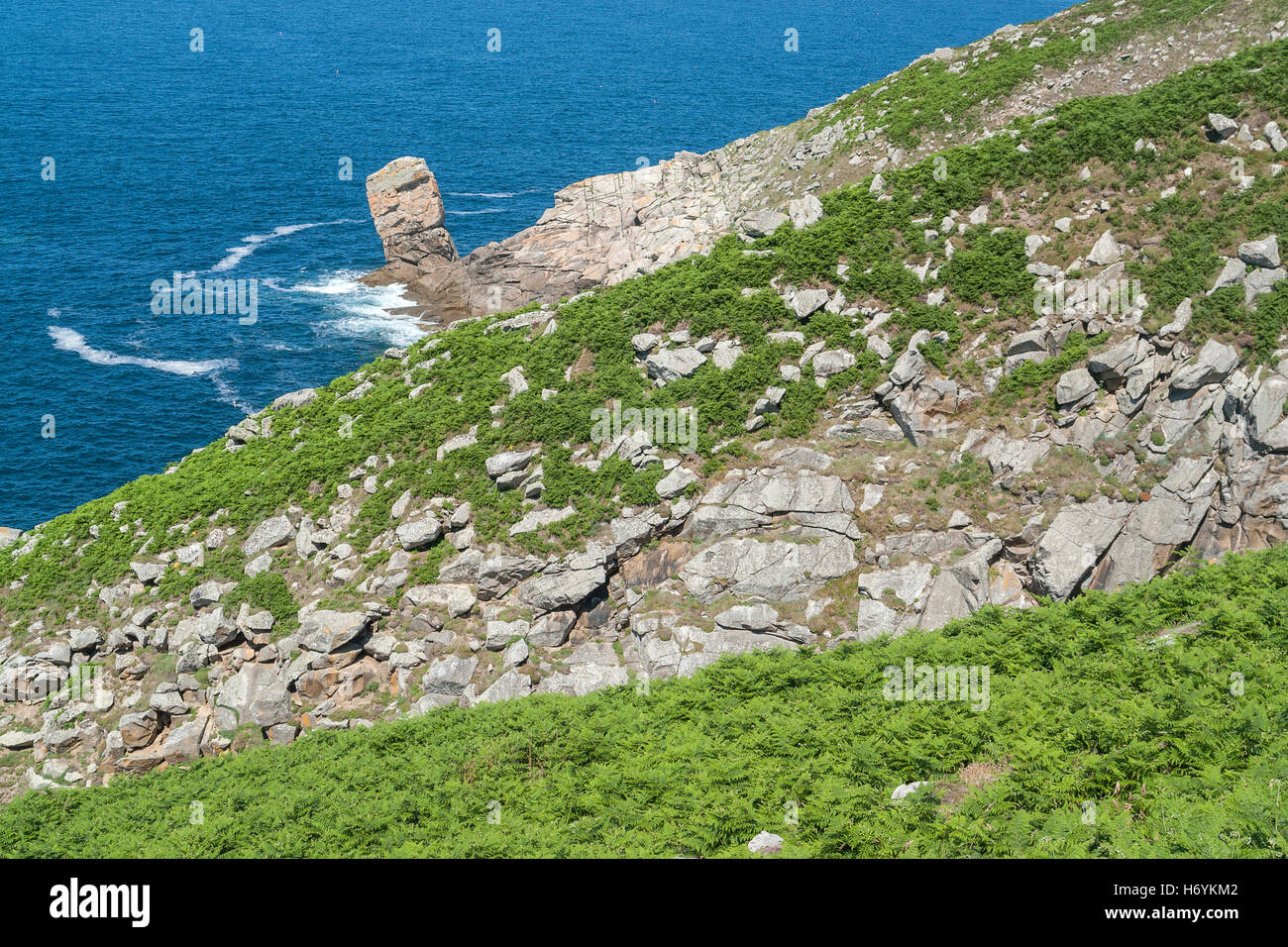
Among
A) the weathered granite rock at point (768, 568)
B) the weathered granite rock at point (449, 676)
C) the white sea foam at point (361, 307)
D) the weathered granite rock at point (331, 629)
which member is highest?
the white sea foam at point (361, 307)

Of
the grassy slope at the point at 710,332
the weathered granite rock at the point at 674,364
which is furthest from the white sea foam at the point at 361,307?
the weathered granite rock at the point at 674,364

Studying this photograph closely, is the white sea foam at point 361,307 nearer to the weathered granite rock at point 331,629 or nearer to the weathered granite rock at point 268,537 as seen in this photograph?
the weathered granite rock at point 268,537

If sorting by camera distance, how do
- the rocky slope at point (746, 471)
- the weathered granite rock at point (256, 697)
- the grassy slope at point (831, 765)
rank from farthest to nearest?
the weathered granite rock at point (256, 697) < the rocky slope at point (746, 471) < the grassy slope at point (831, 765)

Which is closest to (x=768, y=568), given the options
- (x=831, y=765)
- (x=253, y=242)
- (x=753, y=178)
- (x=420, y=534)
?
(x=831, y=765)

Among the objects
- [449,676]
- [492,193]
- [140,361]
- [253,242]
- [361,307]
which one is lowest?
[449,676]

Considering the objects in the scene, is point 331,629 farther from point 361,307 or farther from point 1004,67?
point 361,307

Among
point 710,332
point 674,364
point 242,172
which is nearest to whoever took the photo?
point 674,364

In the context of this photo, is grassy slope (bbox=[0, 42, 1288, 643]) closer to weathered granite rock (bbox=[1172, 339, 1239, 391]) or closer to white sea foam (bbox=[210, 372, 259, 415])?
weathered granite rock (bbox=[1172, 339, 1239, 391])
